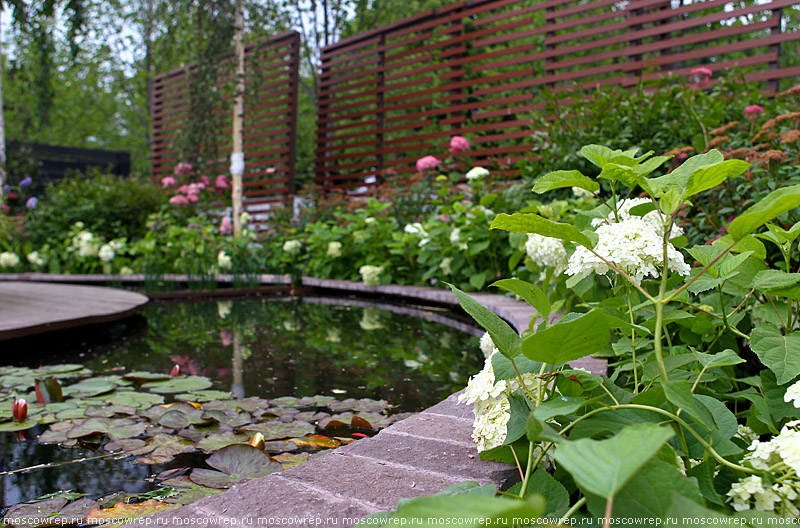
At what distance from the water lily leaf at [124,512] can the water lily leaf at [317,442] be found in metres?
0.40

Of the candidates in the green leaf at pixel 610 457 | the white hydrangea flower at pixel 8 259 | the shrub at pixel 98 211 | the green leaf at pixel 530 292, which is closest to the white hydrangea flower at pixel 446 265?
the green leaf at pixel 530 292

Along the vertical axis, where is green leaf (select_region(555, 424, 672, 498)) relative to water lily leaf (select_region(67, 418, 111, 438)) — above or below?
above

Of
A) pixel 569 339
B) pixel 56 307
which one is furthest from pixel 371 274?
pixel 569 339

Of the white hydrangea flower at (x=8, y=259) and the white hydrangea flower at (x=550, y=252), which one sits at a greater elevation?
the white hydrangea flower at (x=550, y=252)

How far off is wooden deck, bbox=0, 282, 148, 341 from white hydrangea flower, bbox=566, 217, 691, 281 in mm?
2436

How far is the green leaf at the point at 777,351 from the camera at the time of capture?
842 mm

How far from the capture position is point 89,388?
192 centimetres

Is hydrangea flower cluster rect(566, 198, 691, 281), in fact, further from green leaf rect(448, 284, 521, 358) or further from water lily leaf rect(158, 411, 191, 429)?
water lily leaf rect(158, 411, 191, 429)

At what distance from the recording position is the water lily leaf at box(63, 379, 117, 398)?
186cm

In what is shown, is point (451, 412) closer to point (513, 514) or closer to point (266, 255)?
point (513, 514)

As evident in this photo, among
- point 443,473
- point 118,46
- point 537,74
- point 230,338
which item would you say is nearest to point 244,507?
point 443,473

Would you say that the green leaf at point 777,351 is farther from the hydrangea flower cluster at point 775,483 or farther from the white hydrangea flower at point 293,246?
the white hydrangea flower at point 293,246

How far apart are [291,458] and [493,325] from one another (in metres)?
0.77

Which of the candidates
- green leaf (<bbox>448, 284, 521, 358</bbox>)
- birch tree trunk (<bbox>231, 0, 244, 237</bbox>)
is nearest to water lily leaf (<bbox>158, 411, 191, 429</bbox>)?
green leaf (<bbox>448, 284, 521, 358</bbox>)
